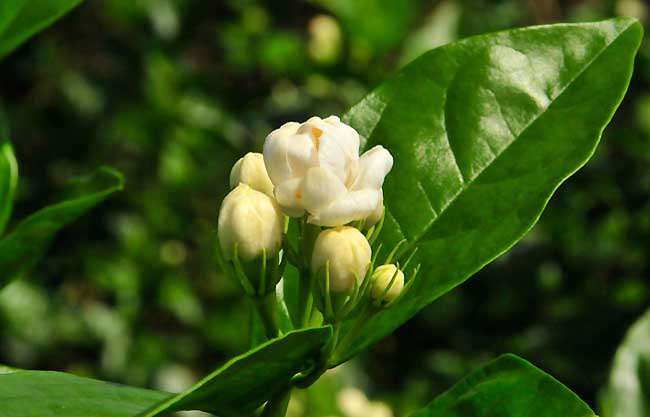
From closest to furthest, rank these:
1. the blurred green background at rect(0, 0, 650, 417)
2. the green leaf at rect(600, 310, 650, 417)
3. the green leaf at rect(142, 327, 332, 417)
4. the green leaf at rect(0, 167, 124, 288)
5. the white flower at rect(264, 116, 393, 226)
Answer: the green leaf at rect(142, 327, 332, 417)
the white flower at rect(264, 116, 393, 226)
the green leaf at rect(0, 167, 124, 288)
the green leaf at rect(600, 310, 650, 417)
the blurred green background at rect(0, 0, 650, 417)

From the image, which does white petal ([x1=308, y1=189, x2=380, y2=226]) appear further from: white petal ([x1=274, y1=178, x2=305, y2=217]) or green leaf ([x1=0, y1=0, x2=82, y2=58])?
green leaf ([x1=0, y1=0, x2=82, y2=58])

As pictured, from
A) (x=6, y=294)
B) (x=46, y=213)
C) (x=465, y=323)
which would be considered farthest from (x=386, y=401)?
(x=46, y=213)

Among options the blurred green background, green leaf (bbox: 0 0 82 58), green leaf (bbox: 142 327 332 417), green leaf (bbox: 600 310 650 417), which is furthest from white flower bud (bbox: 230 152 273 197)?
the blurred green background

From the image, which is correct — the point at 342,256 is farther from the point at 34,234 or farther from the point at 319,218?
the point at 34,234

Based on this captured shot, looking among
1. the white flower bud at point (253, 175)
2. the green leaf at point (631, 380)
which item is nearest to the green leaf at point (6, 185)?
the white flower bud at point (253, 175)

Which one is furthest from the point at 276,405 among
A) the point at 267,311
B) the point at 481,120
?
the point at 481,120

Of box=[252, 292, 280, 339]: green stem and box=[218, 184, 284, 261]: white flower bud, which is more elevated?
box=[218, 184, 284, 261]: white flower bud

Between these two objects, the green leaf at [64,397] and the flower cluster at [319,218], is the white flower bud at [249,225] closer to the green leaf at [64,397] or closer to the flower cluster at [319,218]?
the flower cluster at [319,218]

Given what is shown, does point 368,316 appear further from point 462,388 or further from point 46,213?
point 46,213
